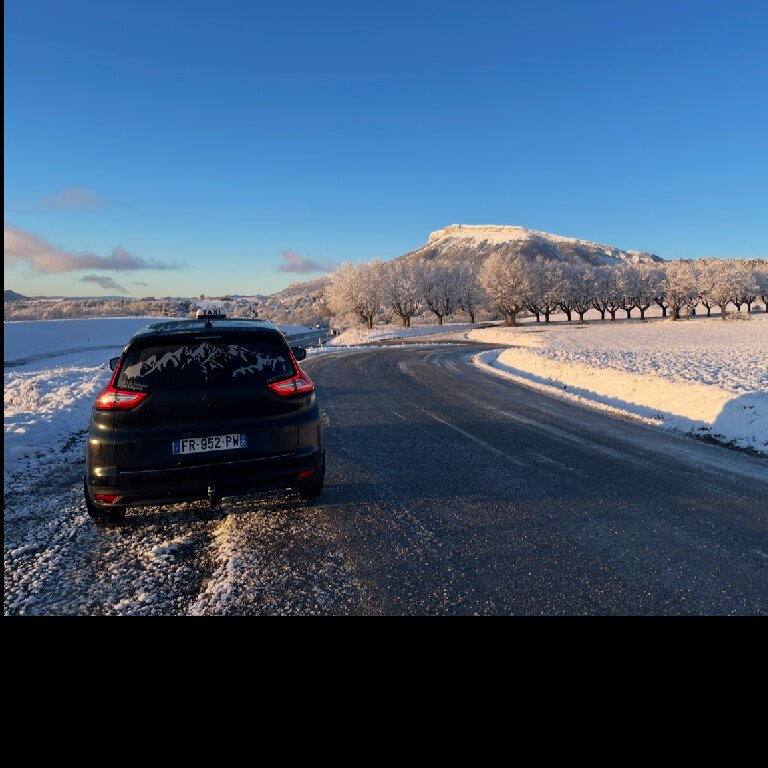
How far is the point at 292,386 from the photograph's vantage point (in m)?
4.14

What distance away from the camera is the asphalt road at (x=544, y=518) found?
2924 millimetres

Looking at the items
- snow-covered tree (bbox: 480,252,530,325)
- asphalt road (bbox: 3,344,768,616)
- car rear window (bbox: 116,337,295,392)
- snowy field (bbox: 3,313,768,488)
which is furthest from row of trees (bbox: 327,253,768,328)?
car rear window (bbox: 116,337,295,392)

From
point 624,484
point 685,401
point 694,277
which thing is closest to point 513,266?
point 694,277

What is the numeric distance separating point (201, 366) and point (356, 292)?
230 ft

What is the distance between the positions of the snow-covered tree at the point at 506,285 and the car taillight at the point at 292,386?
73474 mm

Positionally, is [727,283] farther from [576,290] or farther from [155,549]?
[155,549]

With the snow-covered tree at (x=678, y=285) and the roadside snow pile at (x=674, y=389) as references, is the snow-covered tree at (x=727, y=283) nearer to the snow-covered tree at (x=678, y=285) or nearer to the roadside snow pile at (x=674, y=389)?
the snow-covered tree at (x=678, y=285)

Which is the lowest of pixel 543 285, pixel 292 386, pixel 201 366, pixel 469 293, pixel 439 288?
pixel 292 386

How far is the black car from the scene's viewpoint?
12.1ft

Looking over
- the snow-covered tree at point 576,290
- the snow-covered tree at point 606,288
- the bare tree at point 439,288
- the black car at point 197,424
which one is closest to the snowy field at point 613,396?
the black car at point 197,424

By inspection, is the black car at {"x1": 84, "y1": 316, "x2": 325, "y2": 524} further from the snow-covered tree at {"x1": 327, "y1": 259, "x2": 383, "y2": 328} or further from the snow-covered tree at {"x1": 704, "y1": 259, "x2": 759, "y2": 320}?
the snow-covered tree at {"x1": 704, "y1": 259, "x2": 759, "y2": 320}

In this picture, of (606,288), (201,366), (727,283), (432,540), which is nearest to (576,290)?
(606,288)
